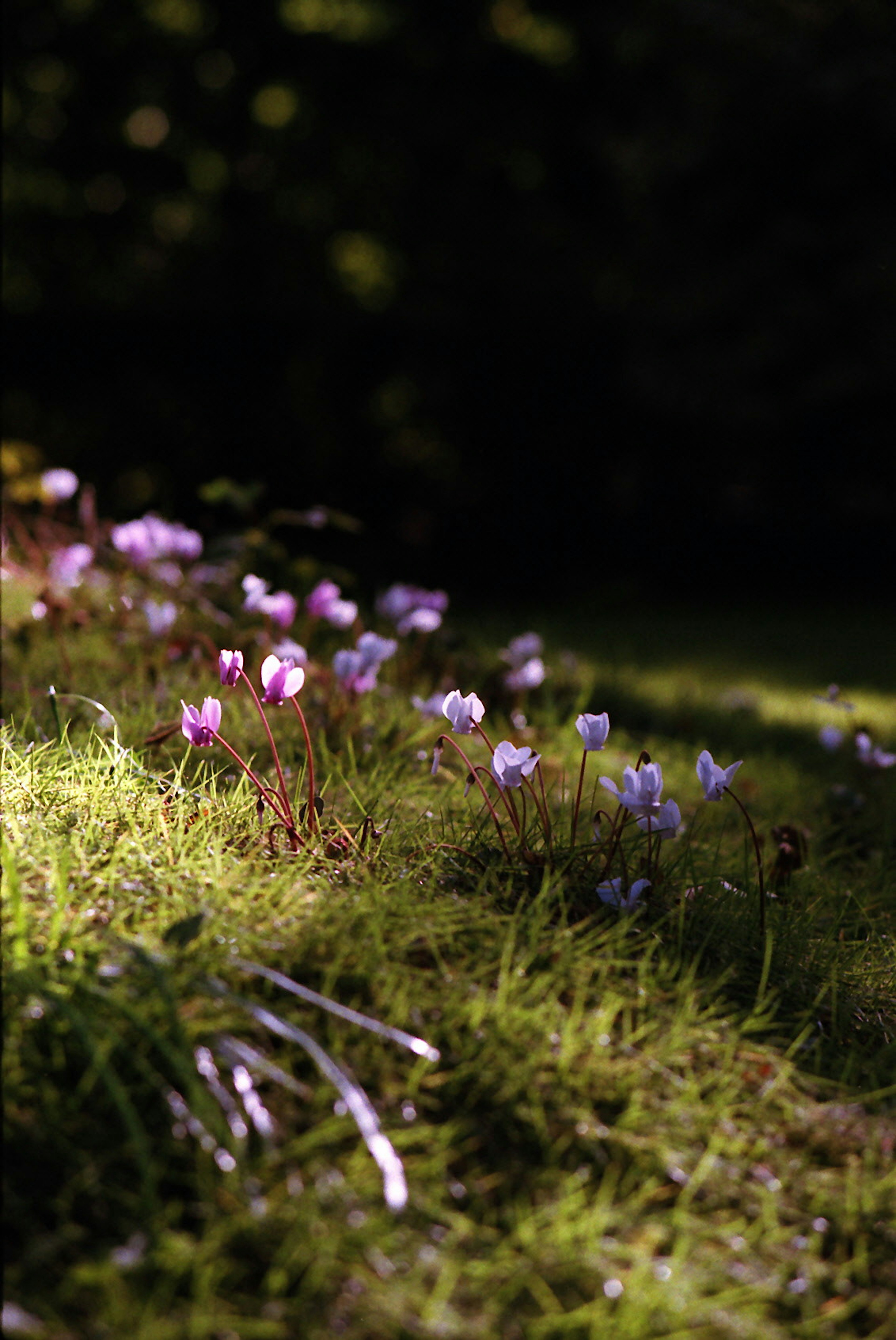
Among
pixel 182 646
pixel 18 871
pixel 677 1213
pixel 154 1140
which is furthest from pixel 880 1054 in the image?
pixel 182 646

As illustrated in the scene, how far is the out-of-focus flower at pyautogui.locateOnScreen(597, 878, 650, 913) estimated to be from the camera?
5.53 ft

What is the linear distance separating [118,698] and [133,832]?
Result: 919 mm

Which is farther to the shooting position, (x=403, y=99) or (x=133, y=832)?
(x=403, y=99)

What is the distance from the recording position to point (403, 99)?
1010 cm

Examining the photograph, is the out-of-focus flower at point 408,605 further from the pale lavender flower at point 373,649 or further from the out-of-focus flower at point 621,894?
the out-of-focus flower at point 621,894

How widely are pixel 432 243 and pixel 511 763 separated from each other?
940cm

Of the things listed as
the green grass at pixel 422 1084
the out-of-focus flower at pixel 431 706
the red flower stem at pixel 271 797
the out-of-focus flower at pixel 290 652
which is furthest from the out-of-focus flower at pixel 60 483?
the red flower stem at pixel 271 797

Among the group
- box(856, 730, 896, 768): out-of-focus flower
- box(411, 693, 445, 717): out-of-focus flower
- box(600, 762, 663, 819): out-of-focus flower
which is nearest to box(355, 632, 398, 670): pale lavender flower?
box(411, 693, 445, 717): out-of-focus flower

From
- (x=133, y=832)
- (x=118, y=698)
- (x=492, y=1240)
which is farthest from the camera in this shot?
(x=118, y=698)

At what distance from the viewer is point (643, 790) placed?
1.68 metres

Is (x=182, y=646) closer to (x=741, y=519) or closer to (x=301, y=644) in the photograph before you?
(x=301, y=644)

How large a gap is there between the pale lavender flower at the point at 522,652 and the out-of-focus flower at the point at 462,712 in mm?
1325

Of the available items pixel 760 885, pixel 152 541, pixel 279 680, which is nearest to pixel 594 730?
pixel 760 885

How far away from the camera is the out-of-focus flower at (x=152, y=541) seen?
2818mm
